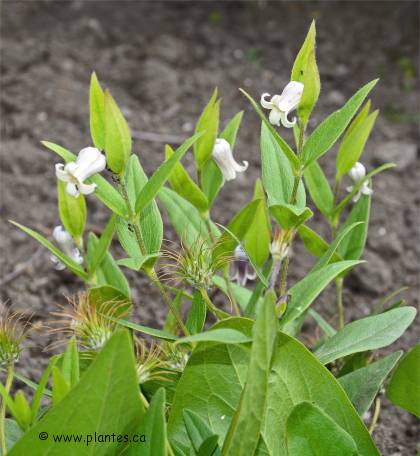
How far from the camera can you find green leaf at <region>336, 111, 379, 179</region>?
158 centimetres

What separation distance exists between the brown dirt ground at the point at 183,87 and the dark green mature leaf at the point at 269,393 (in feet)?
2.45

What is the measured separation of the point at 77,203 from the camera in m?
1.57

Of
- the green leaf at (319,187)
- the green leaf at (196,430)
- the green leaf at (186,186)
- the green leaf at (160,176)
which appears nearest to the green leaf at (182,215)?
the green leaf at (186,186)

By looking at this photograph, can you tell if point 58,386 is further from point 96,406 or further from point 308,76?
point 308,76

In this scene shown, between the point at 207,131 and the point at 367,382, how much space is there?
54cm

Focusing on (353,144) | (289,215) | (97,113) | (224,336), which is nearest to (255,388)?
(224,336)

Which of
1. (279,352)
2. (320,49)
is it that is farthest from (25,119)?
(279,352)

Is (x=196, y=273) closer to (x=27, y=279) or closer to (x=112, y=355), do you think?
(x=112, y=355)

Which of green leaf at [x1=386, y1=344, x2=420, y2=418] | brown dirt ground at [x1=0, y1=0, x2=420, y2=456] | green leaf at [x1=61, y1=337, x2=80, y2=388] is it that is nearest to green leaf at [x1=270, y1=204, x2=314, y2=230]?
green leaf at [x1=386, y1=344, x2=420, y2=418]

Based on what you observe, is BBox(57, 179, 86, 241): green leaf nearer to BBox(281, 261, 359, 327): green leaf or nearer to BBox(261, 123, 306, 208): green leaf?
BBox(261, 123, 306, 208): green leaf

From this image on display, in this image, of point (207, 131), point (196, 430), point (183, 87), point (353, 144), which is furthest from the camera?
point (183, 87)

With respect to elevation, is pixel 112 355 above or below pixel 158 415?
above

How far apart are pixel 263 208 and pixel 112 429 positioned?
0.54m

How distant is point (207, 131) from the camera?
1478mm
